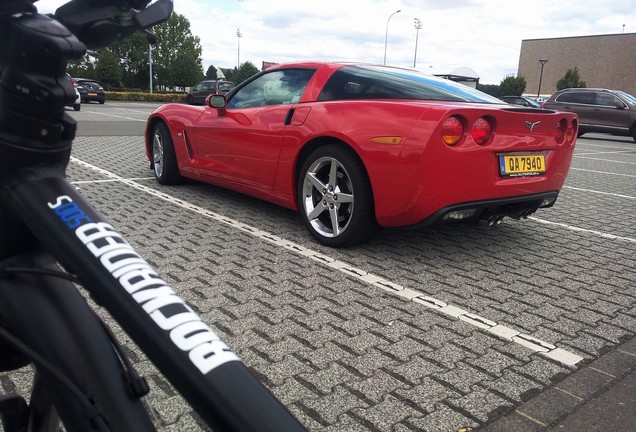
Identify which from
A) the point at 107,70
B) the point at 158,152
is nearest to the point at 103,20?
the point at 158,152

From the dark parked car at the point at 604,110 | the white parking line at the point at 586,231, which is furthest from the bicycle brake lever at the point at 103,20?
the dark parked car at the point at 604,110

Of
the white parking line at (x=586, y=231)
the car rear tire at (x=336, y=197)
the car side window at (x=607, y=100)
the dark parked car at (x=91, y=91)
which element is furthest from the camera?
the dark parked car at (x=91, y=91)

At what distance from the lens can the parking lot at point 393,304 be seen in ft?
7.22

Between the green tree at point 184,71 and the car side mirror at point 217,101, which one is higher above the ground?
the green tree at point 184,71

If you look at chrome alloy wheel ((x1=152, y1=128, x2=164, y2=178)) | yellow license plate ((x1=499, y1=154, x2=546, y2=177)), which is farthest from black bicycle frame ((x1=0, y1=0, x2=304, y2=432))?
chrome alloy wheel ((x1=152, y1=128, x2=164, y2=178))

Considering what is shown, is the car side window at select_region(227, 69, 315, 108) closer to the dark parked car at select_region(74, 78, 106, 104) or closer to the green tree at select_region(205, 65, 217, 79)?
the dark parked car at select_region(74, 78, 106, 104)

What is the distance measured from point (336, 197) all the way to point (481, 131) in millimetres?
1092

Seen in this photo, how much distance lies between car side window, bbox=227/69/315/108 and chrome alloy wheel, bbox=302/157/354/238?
724 mm

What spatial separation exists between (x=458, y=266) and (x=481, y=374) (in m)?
Result: 1.49

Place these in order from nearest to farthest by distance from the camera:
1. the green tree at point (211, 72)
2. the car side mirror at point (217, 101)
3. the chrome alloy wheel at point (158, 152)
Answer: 1. the car side mirror at point (217, 101)
2. the chrome alloy wheel at point (158, 152)
3. the green tree at point (211, 72)

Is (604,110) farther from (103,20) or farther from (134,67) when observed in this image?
(134,67)

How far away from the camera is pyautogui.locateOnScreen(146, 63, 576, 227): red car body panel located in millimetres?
3416

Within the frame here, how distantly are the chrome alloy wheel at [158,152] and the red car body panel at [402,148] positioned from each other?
1.56 meters

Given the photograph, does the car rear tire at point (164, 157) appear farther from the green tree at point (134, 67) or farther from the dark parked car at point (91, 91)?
the green tree at point (134, 67)
